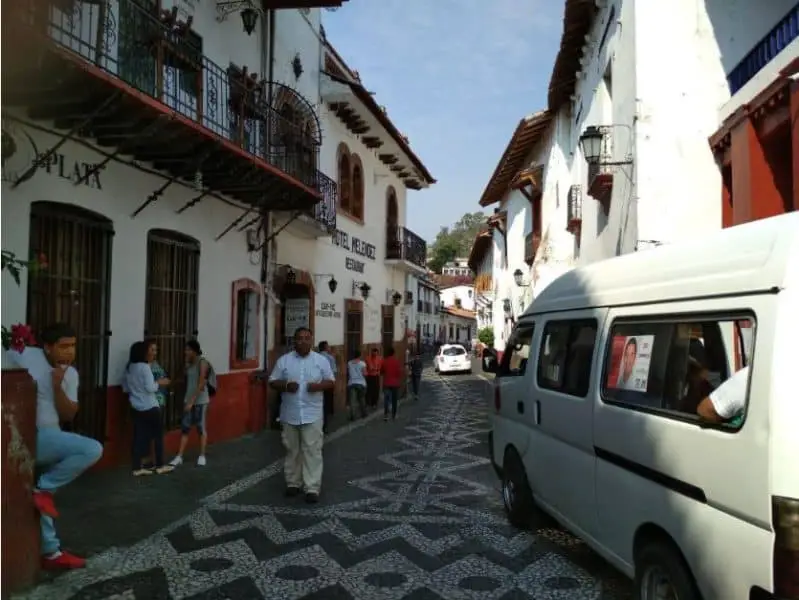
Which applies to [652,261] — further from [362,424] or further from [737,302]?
[362,424]

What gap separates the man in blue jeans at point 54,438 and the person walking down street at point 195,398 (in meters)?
3.72

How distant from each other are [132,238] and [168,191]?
1.12 metres

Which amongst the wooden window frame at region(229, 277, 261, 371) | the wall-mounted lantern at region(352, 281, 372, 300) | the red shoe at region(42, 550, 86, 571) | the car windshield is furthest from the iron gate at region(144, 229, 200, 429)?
the car windshield

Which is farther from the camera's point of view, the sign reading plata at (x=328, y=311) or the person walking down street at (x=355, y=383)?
the sign reading plata at (x=328, y=311)

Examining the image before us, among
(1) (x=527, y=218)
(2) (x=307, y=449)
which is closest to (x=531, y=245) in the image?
(1) (x=527, y=218)

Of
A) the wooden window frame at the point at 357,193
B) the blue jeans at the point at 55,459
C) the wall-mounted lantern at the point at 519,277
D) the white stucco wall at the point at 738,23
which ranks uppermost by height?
the white stucco wall at the point at 738,23

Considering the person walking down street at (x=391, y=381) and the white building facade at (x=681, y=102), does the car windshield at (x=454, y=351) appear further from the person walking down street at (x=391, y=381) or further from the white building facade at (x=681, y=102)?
the white building facade at (x=681, y=102)

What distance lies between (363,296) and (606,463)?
15.0 meters

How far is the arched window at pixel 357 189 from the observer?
1814cm

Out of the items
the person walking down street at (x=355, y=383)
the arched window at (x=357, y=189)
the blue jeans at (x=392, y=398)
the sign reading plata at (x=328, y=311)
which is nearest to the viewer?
the person walking down street at (x=355, y=383)

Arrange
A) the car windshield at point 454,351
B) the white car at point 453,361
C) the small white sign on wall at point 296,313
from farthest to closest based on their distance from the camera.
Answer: the car windshield at point 454,351 → the white car at point 453,361 → the small white sign on wall at point 296,313

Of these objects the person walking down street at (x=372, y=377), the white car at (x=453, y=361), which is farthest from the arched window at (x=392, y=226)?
the white car at (x=453, y=361)

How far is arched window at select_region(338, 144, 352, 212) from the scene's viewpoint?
17000 mm

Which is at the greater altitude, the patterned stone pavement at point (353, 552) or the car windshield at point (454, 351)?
the car windshield at point (454, 351)
